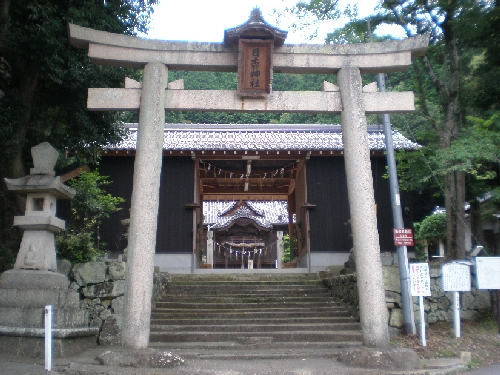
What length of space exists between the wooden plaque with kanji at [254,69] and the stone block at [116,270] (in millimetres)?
4649

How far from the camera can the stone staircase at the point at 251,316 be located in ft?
29.5

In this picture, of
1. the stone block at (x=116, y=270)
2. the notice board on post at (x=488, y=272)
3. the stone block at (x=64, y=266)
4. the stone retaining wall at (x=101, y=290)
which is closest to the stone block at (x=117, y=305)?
the stone retaining wall at (x=101, y=290)

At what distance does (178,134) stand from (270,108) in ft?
34.1

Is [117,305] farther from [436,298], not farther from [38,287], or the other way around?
[436,298]

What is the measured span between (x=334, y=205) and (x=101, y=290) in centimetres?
855

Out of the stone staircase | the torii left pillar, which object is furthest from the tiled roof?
the torii left pillar

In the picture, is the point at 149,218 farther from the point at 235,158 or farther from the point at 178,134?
the point at 178,134

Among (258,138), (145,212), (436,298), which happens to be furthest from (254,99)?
(258,138)

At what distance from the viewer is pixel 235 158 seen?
15617 millimetres

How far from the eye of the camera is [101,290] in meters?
9.80

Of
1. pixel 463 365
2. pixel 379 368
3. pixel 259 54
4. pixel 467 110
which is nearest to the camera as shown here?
pixel 379 368

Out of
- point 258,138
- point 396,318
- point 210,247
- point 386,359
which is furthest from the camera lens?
point 210,247

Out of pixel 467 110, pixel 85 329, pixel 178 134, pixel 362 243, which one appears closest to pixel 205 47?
pixel 362 243

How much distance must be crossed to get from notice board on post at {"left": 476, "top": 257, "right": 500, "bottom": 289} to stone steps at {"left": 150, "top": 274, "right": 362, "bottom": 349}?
107 inches
